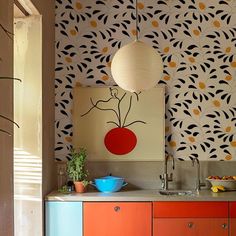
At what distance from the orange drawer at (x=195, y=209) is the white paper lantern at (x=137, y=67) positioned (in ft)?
3.50

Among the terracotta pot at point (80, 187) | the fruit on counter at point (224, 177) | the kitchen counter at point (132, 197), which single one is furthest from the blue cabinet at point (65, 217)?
the fruit on counter at point (224, 177)

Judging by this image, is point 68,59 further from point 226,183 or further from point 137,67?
point 226,183

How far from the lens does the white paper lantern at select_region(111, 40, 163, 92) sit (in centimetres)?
296

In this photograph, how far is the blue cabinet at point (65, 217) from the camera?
350 centimetres

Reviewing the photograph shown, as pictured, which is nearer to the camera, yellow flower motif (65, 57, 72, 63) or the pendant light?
the pendant light

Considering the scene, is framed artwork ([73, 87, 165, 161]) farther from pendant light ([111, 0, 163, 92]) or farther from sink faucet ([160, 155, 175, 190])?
pendant light ([111, 0, 163, 92])

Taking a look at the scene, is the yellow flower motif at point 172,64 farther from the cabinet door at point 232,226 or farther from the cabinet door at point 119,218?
the cabinet door at point 232,226

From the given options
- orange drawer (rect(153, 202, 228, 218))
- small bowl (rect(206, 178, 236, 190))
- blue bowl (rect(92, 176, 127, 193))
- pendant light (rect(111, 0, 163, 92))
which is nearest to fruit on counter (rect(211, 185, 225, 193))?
small bowl (rect(206, 178, 236, 190))

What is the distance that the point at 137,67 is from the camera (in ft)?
9.70

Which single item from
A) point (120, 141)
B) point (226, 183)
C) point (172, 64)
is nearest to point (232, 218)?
point (226, 183)

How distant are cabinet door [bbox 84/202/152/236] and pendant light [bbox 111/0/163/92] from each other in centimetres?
106

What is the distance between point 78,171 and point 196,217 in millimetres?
1112

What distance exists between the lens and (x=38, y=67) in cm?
346

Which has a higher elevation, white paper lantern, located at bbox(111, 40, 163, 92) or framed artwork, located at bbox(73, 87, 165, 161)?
white paper lantern, located at bbox(111, 40, 163, 92)
